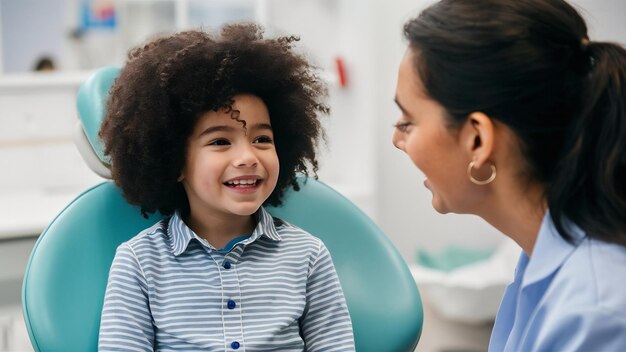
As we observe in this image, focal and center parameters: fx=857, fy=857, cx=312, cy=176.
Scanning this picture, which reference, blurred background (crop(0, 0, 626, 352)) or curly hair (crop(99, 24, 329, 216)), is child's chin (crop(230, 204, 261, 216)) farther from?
blurred background (crop(0, 0, 626, 352))

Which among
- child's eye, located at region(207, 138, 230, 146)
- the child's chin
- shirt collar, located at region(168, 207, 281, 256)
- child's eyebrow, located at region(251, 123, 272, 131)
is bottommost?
shirt collar, located at region(168, 207, 281, 256)

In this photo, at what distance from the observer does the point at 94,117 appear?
1.49 m

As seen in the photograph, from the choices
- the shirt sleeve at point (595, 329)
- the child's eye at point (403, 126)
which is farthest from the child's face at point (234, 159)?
the shirt sleeve at point (595, 329)

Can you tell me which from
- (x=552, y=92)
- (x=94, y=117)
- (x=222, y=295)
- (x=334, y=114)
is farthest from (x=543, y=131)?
(x=334, y=114)

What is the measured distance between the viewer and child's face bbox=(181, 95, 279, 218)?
133cm

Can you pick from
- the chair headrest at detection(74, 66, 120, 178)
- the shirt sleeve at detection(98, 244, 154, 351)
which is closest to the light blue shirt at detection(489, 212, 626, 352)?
the shirt sleeve at detection(98, 244, 154, 351)

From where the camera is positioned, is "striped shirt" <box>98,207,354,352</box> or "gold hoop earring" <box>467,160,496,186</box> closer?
"gold hoop earring" <box>467,160,496,186</box>

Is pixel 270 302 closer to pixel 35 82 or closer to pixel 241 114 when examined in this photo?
pixel 241 114

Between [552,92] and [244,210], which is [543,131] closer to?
[552,92]

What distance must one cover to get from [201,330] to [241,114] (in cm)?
34

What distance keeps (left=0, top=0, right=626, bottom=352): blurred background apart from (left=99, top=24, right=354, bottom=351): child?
1095mm

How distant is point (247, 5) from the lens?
323 centimetres

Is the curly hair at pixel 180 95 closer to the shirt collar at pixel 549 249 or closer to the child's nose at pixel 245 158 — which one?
the child's nose at pixel 245 158

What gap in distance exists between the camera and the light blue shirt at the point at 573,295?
3.16 ft
